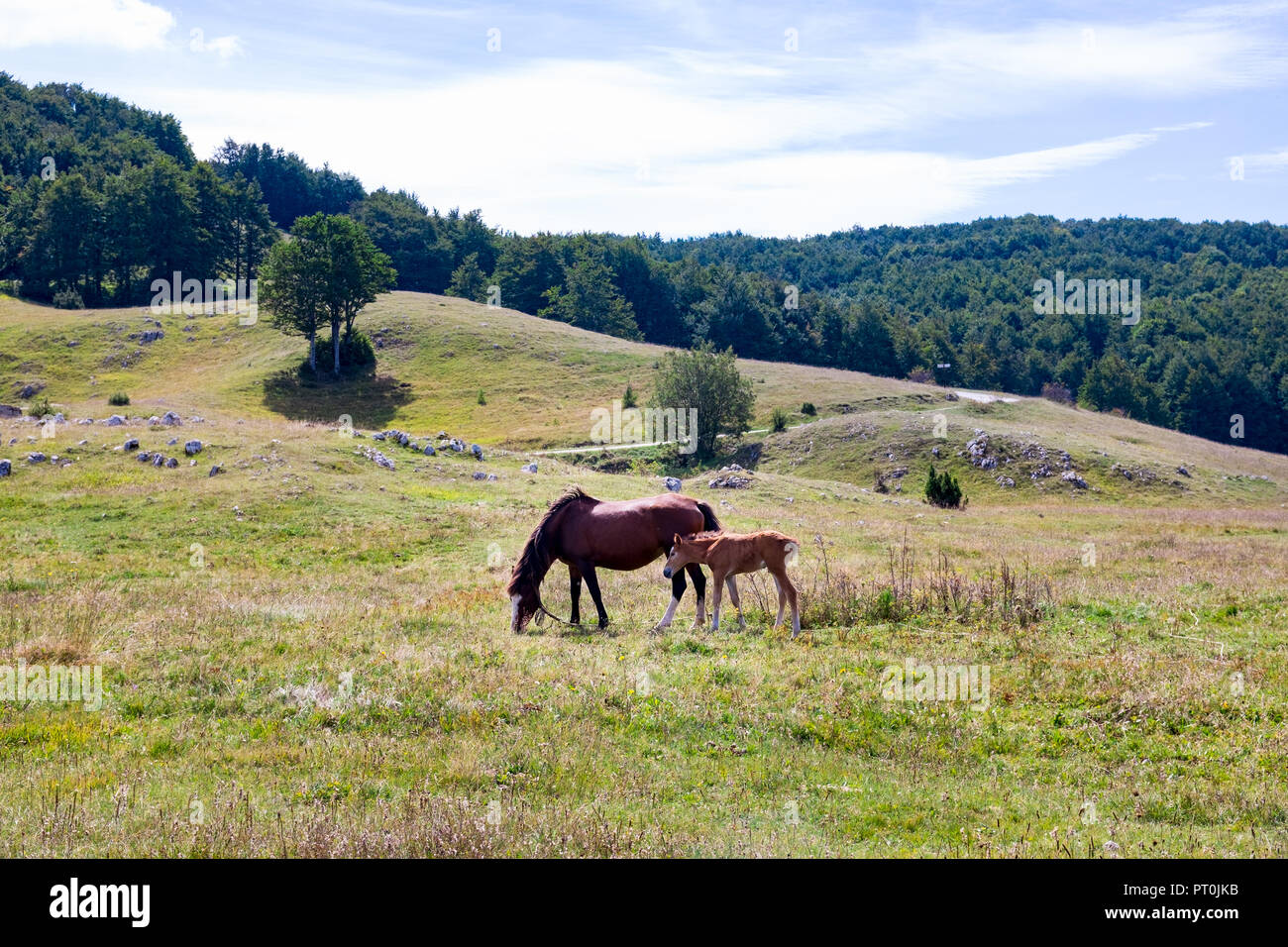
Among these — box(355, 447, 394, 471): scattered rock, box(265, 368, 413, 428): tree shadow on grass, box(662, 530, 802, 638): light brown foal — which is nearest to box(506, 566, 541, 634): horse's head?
box(662, 530, 802, 638): light brown foal

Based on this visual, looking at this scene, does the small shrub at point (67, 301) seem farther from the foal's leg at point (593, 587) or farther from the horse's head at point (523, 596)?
the foal's leg at point (593, 587)

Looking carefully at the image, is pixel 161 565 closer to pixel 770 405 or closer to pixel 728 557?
pixel 728 557

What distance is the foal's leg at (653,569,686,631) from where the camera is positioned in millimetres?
16453

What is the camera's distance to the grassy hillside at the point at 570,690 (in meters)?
7.87

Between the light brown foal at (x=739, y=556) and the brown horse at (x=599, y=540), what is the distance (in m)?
0.76

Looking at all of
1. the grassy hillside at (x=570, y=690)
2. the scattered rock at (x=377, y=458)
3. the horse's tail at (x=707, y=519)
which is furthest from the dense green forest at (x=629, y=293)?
the horse's tail at (x=707, y=519)

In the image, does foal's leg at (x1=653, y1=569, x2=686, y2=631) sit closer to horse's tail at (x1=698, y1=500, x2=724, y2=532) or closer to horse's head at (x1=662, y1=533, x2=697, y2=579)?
horse's head at (x1=662, y1=533, x2=697, y2=579)

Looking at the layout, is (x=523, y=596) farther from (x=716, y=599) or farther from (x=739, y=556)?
(x=739, y=556)

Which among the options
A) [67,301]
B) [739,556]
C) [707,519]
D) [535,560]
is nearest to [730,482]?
[707,519]

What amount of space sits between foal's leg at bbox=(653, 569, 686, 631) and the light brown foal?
0.51 m
